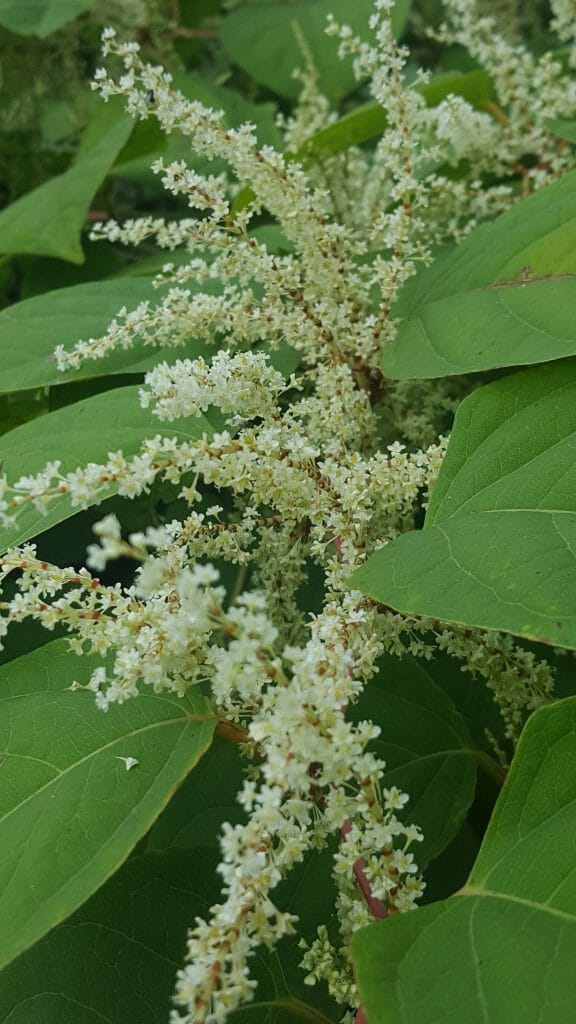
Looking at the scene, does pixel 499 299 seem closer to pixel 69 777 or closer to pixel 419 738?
pixel 419 738

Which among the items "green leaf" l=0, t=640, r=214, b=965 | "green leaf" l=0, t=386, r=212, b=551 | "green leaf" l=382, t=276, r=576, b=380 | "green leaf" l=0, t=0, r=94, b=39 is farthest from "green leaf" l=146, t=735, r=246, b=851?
"green leaf" l=0, t=0, r=94, b=39

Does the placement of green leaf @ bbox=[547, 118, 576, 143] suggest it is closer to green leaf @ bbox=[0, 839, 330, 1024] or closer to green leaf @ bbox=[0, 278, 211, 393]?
green leaf @ bbox=[0, 278, 211, 393]

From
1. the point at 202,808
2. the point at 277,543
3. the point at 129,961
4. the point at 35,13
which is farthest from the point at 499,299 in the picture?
the point at 35,13

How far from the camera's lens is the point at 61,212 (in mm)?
1847

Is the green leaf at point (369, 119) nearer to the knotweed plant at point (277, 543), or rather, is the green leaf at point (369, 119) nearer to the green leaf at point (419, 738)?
the knotweed plant at point (277, 543)

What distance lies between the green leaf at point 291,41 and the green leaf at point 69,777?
1873 mm

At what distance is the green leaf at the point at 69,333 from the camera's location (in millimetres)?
1409

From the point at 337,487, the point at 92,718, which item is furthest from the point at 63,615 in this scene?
the point at 337,487

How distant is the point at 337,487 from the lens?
1.04 meters

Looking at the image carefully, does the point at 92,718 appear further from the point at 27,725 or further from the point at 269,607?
the point at 269,607

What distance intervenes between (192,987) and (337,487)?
1.70 feet

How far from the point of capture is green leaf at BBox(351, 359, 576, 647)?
818 mm

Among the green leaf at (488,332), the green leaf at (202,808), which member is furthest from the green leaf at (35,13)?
the green leaf at (202,808)

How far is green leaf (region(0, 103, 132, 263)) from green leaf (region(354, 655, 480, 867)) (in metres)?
0.97
